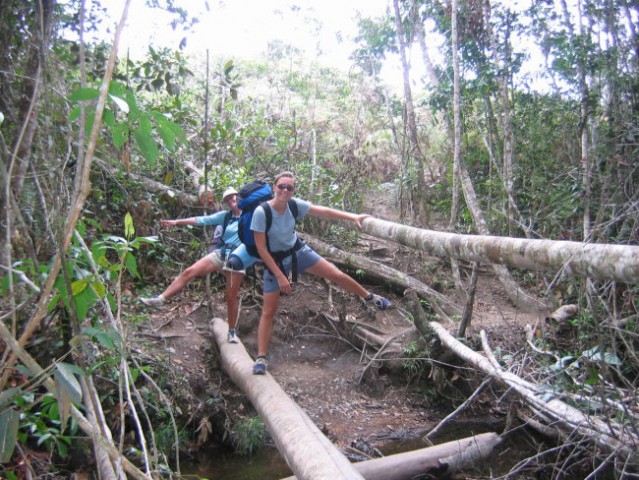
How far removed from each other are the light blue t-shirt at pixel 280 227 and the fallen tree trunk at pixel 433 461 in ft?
7.00

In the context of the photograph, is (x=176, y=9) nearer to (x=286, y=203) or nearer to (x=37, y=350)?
(x=286, y=203)

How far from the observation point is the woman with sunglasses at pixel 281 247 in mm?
4703

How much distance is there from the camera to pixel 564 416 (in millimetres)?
4309

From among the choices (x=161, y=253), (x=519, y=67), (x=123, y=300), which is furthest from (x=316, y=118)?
(x=123, y=300)

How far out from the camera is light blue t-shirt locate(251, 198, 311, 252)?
470 centimetres

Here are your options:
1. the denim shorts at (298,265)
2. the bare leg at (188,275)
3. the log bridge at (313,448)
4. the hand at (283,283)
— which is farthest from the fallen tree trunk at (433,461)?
the bare leg at (188,275)

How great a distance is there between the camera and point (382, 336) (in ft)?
24.7

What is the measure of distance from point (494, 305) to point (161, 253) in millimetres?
5892

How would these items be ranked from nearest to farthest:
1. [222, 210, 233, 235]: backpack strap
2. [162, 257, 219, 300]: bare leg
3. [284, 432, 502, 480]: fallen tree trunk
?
[284, 432, 502, 480]: fallen tree trunk → [162, 257, 219, 300]: bare leg → [222, 210, 233, 235]: backpack strap

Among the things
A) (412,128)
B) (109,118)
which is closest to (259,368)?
(109,118)

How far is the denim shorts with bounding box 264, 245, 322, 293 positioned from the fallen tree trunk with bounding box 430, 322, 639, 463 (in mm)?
2139

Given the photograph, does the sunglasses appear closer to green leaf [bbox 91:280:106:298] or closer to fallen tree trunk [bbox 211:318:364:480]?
fallen tree trunk [bbox 211:318:364:480]

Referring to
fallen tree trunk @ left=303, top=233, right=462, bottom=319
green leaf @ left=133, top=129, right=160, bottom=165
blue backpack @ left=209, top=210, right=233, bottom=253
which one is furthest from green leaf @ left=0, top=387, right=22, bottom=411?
fallen tree trunk @ left=303, top=233, right=462, bottom=319

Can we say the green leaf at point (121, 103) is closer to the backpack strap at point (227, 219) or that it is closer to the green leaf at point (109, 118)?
the green leaf at point (109, 118)
